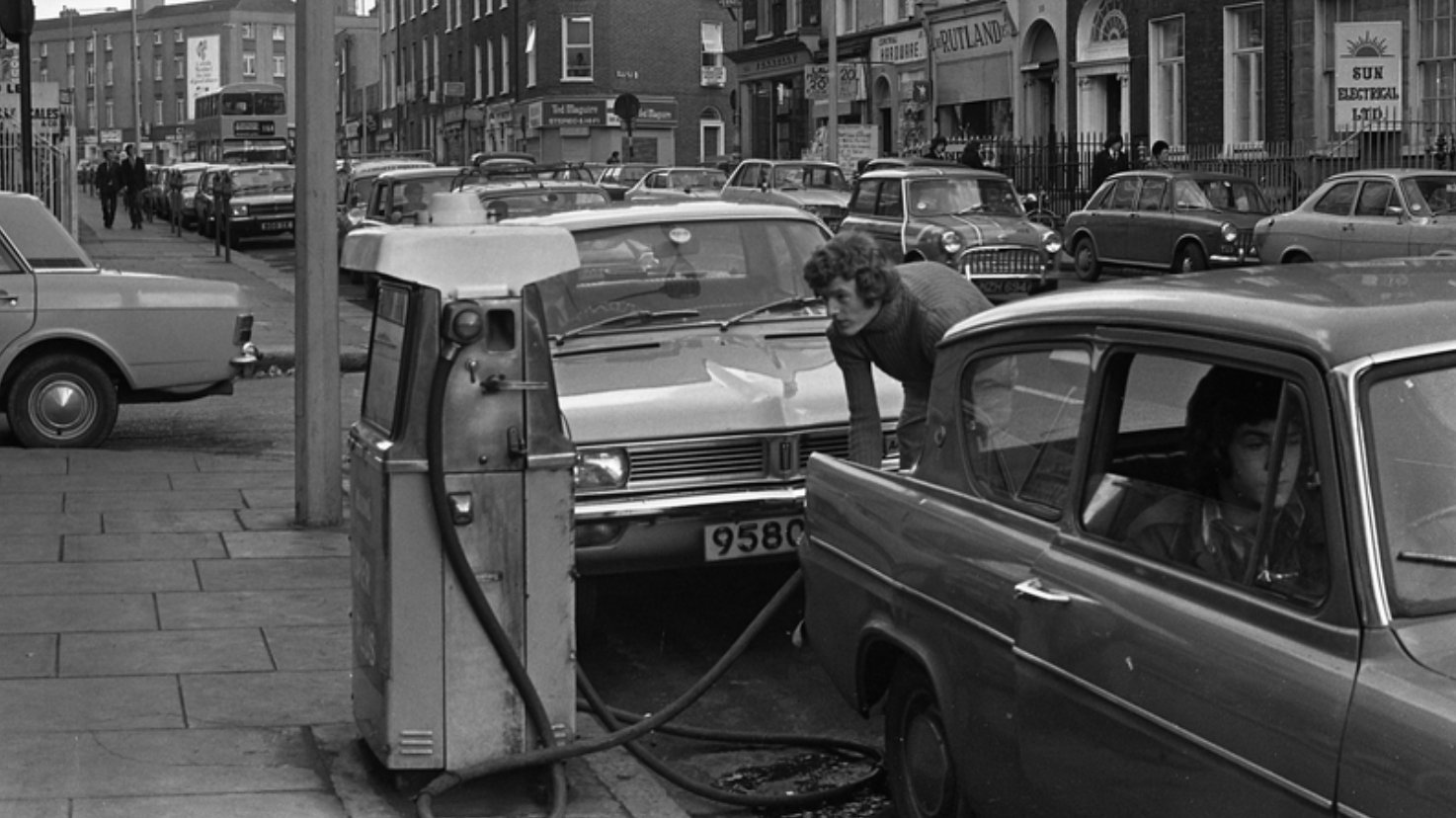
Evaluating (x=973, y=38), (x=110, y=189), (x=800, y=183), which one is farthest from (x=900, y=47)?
(x=110, y=189)

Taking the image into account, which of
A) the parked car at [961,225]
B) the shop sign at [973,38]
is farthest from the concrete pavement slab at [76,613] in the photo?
the shop sign at [973,38]

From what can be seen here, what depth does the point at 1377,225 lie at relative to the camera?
78.3 feet

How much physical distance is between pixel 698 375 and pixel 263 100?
2577 inches

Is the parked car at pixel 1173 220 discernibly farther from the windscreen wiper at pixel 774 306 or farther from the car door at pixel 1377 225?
the windscreen wiper at pixel 774 306

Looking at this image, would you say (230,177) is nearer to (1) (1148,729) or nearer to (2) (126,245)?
(2) (126,245)

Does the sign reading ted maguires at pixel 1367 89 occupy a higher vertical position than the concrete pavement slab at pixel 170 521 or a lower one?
higher

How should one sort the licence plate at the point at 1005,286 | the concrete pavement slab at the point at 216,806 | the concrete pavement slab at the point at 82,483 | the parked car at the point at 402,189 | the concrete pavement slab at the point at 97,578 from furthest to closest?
the parked car at the point at 402,189, the licence plate at the point at 1005,286, the concrete pavement slab at the point at 82,483, the concrete pavement slab at the point at 97,578, the concrete pavement slab at the point at 216,806

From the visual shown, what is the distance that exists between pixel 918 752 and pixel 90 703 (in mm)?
2941

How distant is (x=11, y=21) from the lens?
18.5m

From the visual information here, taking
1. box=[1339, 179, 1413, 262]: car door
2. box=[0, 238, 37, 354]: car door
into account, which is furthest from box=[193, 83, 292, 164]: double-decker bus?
box=[0, 238, 37, 354]: car door

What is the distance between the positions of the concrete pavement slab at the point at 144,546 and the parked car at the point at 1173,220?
1930cm

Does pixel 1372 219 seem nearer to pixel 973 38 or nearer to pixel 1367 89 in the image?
pixel 1367 89

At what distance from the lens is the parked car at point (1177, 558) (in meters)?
3.64

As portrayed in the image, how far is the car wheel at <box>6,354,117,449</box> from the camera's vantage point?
12766 mm
